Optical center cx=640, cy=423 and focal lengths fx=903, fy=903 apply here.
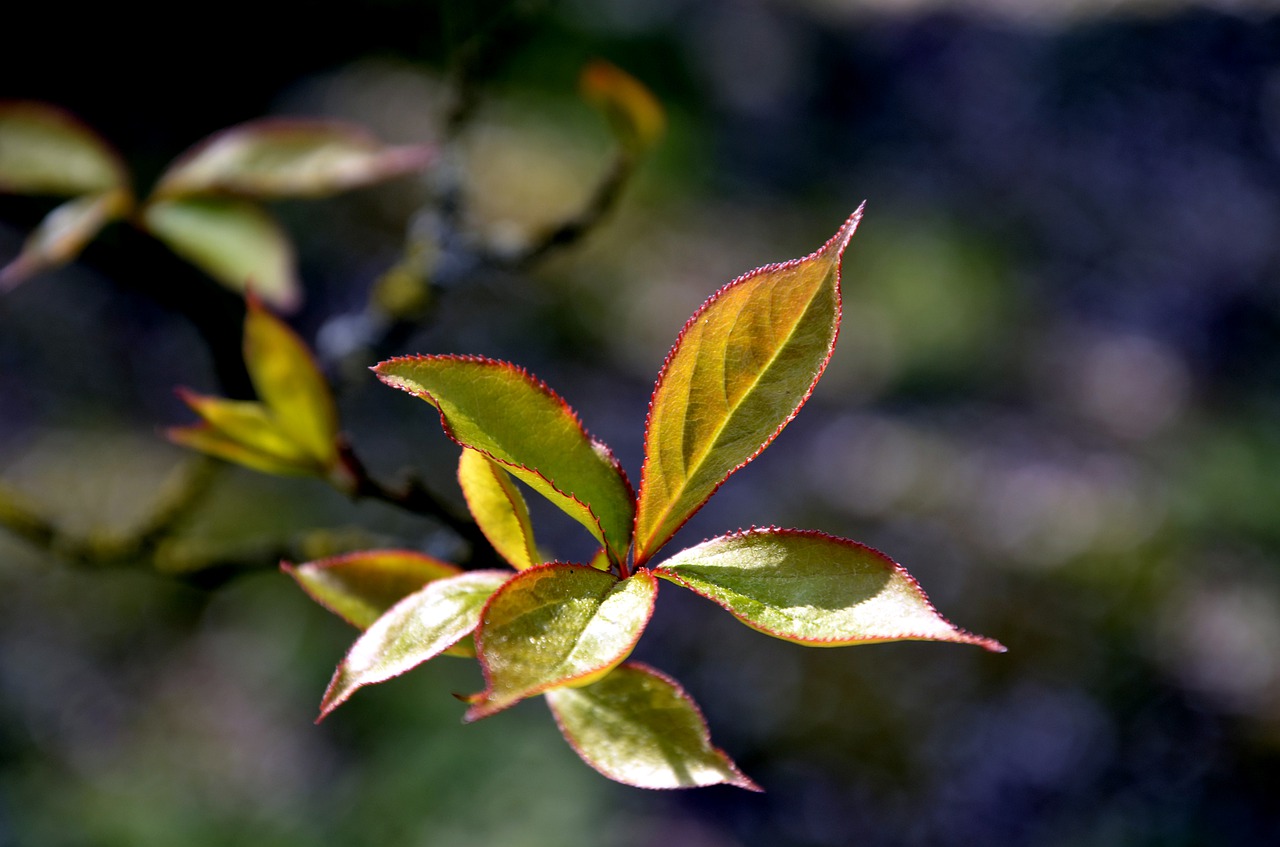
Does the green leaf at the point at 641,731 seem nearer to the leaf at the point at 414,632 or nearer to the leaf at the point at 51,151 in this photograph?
the leaf at the point at 414,632

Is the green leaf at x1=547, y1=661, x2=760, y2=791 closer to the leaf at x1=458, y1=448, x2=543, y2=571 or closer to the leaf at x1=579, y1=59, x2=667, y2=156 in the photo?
the leaf at x1=458, y1=448, x2=543, y2=571

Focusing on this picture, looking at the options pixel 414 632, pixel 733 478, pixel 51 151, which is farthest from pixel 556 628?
pixel 733 478

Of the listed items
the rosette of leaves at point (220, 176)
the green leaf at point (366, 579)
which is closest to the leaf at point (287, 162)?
the rosette of leaves at point (220, 176)

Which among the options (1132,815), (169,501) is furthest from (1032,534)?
(169,501)

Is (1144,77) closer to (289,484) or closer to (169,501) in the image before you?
(289,484)

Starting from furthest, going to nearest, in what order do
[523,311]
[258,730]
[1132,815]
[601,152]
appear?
[601,152]
[523,311]
[1132,815]
[258,730]

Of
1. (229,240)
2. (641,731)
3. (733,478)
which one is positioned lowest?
(733,478)

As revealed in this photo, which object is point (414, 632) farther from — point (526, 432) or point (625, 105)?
point (625, 105)
